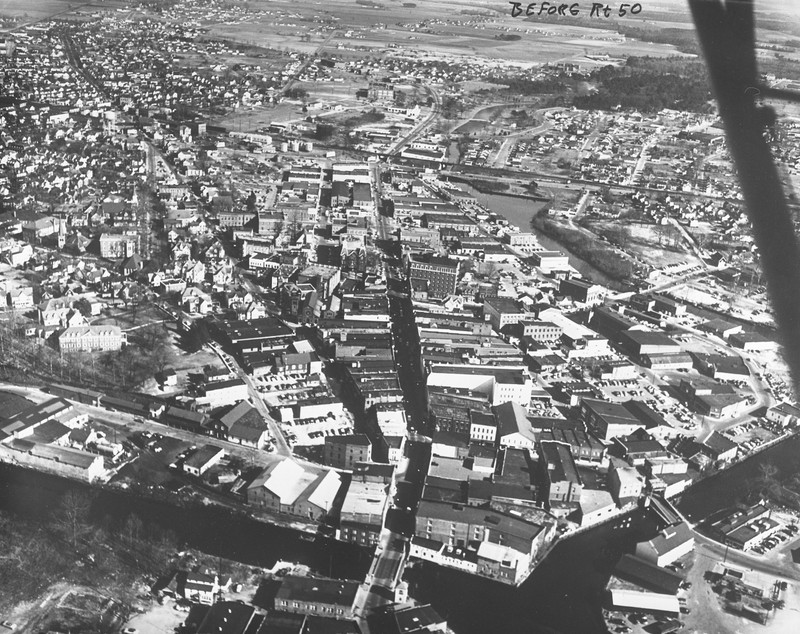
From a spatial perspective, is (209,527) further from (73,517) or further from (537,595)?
(537,595)

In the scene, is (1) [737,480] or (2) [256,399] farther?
(2) [256,399]

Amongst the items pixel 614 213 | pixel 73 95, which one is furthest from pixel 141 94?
Result: pixel 614 213

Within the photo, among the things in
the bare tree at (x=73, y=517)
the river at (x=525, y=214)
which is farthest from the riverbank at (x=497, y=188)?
the bare tree at (x=73, y=517)

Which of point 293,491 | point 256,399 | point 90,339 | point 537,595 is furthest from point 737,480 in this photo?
point 90,339

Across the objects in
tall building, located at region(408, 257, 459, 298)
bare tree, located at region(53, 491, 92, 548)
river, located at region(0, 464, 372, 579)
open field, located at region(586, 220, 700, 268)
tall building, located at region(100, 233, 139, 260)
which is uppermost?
open field, located at region(586, 220, 700, 268)

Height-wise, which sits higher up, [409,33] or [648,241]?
[409,33]

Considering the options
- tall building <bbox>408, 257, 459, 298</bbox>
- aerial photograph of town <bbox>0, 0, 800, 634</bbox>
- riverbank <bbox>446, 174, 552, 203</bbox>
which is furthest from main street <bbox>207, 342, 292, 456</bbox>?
riverbank <bbox>446, 174, 552, 203</bbox>

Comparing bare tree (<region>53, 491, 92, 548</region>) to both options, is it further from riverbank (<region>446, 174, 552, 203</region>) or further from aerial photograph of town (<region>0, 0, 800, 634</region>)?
riverbank (<region>446, 174, 552, 203</region>)
